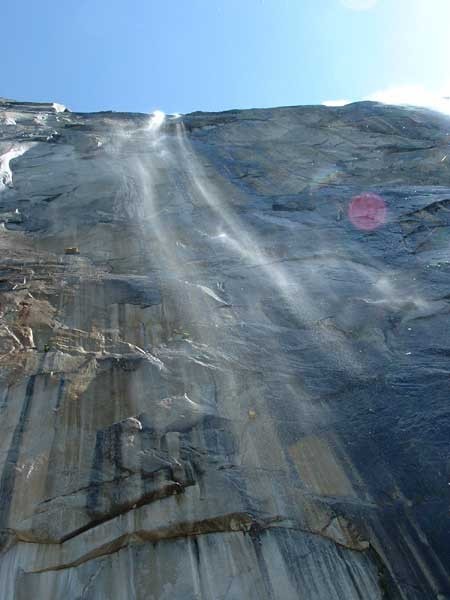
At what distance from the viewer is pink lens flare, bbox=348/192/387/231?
1084cm

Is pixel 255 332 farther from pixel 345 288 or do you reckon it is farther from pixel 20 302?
pixel 20 302

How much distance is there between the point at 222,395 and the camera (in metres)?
6.39

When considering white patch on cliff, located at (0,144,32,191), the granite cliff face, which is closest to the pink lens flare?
the granite cliff face

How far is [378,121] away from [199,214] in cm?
884

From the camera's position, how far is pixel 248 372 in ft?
22.2

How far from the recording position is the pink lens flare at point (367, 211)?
35.6ft

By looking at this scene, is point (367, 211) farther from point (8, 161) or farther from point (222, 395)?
point (8, 161)

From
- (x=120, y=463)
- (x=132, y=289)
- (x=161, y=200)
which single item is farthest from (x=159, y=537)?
(x=161, y=200)

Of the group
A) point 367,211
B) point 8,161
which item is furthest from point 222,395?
point 8,161

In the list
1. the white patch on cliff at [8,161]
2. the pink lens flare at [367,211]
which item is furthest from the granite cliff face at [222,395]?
the white patch on cliff at [8,161]

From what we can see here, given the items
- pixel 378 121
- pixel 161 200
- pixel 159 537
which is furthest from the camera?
pixel 378 121

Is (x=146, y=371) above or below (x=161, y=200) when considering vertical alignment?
below

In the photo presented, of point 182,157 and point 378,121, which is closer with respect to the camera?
point 182,157

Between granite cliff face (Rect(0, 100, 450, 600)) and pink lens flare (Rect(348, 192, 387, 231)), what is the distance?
0.15 metres
